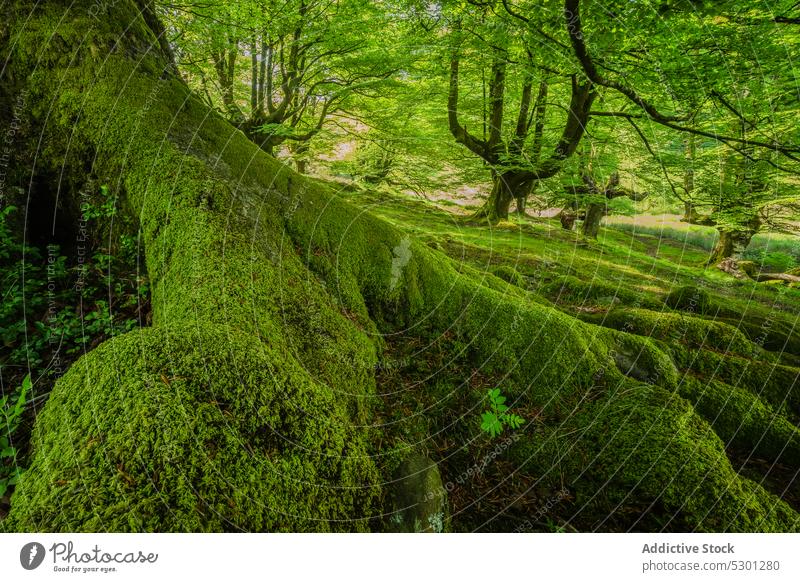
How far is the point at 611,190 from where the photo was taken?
14117mm

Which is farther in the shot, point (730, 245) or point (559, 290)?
point (730, 245)

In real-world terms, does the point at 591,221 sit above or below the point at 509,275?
above

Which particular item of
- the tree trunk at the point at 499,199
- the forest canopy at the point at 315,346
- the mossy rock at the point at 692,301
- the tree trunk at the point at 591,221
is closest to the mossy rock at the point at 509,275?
the forest canopy at the point at 315,346

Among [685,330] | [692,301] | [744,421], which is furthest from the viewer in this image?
[692,301]

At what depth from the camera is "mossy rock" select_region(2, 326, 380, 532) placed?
1.40 meters

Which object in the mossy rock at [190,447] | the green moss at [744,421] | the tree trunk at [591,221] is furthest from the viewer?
the tree trunk at [591,221]

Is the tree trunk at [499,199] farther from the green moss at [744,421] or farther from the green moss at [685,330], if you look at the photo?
the green moss at [744,421]

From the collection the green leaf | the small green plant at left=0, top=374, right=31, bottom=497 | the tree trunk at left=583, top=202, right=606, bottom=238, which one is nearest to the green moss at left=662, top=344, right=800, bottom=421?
the green leaf
